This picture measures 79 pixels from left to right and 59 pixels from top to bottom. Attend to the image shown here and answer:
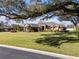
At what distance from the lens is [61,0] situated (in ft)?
69.7

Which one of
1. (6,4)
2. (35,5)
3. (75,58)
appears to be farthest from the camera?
(6,4)

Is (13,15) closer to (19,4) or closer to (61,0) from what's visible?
(19,4)

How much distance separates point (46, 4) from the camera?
21891 millimetres

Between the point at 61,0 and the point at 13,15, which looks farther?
the point at 13,15

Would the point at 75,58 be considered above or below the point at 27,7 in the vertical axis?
below

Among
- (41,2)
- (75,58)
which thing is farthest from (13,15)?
(75,58)

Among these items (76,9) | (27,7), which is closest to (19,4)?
(27,7)

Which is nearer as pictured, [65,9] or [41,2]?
[41,2]

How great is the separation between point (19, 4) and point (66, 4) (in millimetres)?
4312

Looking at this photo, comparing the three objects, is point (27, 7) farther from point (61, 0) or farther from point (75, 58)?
point (75, 58)

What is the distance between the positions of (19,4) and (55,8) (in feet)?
11.0

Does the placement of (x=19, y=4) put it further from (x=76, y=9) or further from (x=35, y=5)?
(x=76, y=9)

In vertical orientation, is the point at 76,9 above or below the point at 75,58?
above

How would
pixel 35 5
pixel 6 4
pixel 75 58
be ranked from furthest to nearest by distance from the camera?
pixel 6 4
pixel 35 5
pixel 75 58
